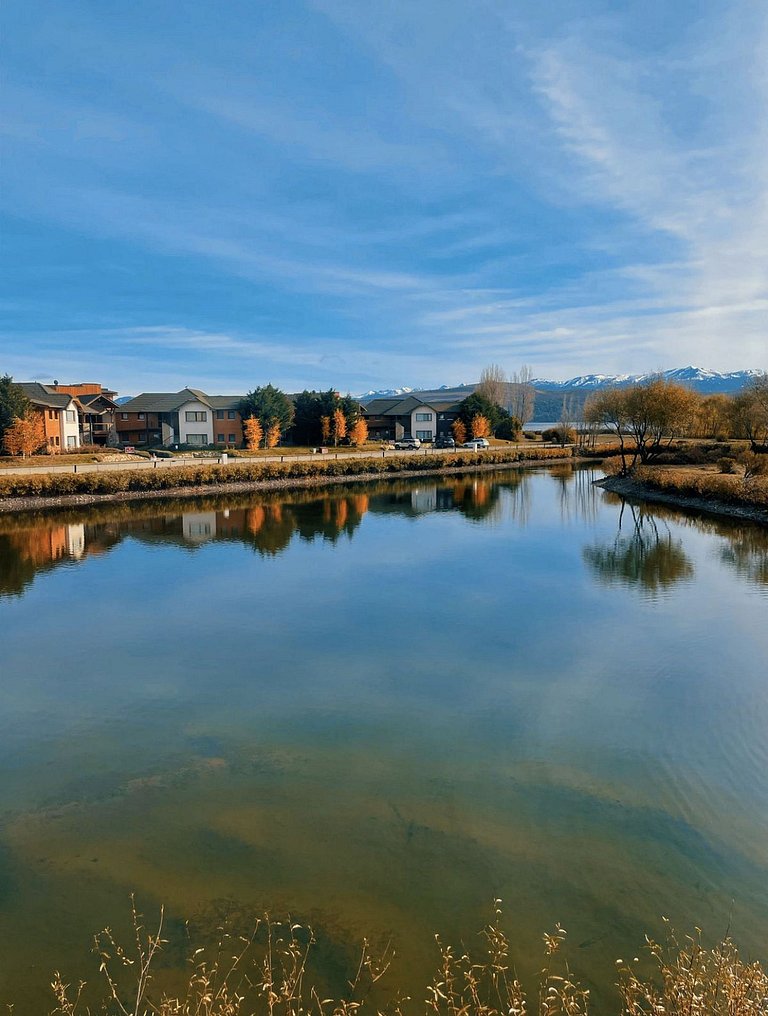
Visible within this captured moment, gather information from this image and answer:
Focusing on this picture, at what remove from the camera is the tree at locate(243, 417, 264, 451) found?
65.4 meters

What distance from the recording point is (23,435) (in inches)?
1885

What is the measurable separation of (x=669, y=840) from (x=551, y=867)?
5.26 feet

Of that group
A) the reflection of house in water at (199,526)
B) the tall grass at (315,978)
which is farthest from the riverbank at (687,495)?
the tall grass at (315,978)

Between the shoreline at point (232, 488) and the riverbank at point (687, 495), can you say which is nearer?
the riverbank at point (687, 495)

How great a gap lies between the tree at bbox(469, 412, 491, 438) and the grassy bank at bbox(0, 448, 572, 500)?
45.5 ft

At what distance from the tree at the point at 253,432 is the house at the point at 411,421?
22.6 m

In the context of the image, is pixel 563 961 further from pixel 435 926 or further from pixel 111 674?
pixel 111 674

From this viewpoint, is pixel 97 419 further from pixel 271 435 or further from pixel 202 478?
pixel 202 478

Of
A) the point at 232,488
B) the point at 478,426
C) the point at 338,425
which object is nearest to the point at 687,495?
the point at 232,488

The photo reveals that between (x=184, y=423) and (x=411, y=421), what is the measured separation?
100ft

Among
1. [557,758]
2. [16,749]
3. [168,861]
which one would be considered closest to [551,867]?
[557,758]

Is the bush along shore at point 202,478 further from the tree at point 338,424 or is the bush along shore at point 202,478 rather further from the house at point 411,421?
the house at point 411,421

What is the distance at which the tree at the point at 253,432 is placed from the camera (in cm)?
6538

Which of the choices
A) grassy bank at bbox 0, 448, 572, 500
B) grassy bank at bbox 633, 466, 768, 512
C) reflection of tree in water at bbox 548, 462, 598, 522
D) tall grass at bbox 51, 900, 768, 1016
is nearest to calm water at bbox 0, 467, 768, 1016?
tall grass at bbox 51, 900, 768, 1016
